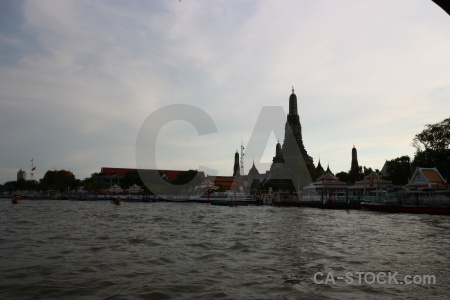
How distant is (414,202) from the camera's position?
1890 inches

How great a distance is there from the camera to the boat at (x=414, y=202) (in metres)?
44.3

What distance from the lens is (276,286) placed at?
30.2 ft

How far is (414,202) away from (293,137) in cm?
8272

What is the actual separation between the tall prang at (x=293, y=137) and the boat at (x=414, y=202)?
215 feet

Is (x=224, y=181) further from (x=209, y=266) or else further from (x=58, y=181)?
(x=209, y=266)

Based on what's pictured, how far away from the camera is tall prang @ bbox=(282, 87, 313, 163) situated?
124 metres

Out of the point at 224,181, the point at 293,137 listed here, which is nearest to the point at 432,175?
the point at 293,137

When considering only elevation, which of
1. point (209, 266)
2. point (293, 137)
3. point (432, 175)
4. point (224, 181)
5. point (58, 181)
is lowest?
point (209, 266)

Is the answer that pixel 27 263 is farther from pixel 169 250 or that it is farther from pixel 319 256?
pixel 319 256

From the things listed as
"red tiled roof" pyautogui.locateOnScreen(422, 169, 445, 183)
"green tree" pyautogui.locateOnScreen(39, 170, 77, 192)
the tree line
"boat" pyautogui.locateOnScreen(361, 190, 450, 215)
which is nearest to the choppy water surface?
"boat" pyautogui.locateOnScreen(361, 190, 450, 215)

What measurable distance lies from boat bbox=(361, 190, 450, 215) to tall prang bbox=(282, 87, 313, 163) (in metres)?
65.6

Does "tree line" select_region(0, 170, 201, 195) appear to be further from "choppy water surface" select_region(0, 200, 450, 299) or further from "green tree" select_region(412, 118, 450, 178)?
"choppy water surface" select_region(0, 200, 450, 299)

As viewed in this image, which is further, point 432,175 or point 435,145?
point 435,145

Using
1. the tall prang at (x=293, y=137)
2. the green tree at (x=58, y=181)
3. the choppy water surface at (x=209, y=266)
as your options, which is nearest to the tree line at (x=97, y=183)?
the green tree at (x=58, y=181)
